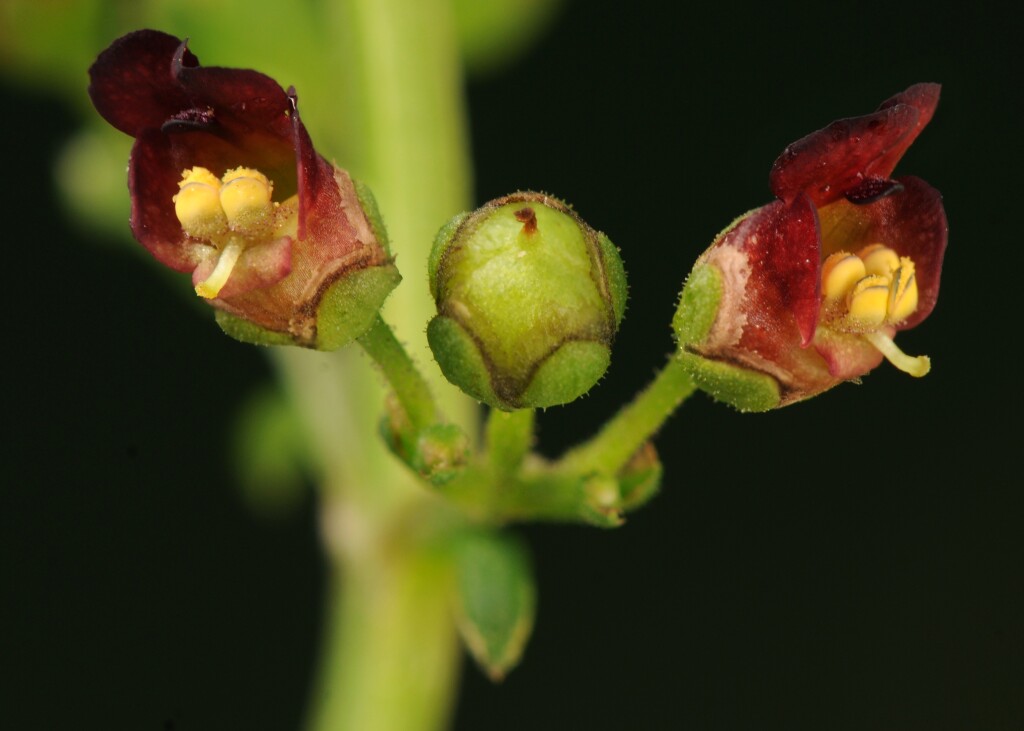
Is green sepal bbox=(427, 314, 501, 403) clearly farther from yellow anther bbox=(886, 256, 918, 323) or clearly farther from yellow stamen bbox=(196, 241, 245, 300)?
yellow anther bbox=(886, 256, 918, 323)

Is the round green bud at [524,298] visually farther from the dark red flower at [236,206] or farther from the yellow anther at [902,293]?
the yellow anther at [902,293]

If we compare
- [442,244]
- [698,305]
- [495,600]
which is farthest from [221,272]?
[495,600]

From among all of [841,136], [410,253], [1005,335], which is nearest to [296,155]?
[841,136]

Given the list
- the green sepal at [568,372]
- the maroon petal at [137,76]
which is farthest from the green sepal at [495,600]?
the maroon petal at [137,76]

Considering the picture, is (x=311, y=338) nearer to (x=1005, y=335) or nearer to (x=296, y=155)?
(x=296, y=155)

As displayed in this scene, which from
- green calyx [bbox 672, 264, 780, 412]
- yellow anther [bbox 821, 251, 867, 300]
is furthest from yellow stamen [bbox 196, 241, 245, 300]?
yellow anther [bbox 821, 251, 867, 300]

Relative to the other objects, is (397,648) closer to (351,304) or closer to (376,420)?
(376,420)
